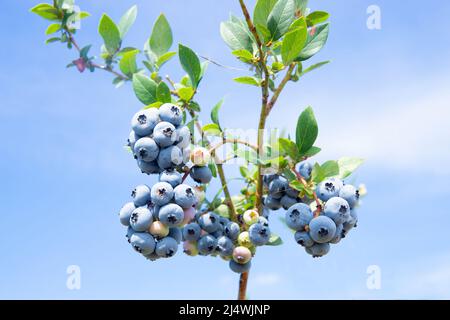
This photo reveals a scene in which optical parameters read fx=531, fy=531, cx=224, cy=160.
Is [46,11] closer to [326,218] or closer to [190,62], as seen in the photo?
[190,62]

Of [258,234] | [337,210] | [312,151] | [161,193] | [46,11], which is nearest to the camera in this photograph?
[161,193]

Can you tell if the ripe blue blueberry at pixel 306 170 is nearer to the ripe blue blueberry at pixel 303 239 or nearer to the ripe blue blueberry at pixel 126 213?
the ripe blue blueberry at pixel 303 239

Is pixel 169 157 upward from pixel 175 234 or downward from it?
upward

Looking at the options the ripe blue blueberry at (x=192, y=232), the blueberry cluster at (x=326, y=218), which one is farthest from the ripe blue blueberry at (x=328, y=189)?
the ripe blue blueberry at (x=192, y=232)

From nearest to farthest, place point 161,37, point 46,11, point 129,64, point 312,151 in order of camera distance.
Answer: point 312,151 → point 161,37 → point 129,64 → point 46,11

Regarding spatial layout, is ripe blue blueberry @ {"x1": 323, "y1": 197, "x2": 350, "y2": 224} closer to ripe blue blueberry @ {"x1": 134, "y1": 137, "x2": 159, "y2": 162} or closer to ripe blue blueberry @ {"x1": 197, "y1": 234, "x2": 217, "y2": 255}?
ripe blue blueberry @ {"x1": 197, "y1": 234, "x2": 217, "y2": 255}

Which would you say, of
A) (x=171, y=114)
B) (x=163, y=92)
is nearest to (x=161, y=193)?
(x=171, y=114)
